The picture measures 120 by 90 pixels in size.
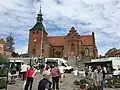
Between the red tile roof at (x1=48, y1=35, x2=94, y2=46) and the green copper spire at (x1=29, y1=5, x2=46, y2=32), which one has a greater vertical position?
the green copper spire at (x1=29, y1=5, x2=46, y2=32)

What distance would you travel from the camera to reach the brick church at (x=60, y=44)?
93.0 metres

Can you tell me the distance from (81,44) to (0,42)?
3066 cm

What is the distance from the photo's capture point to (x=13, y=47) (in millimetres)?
129000

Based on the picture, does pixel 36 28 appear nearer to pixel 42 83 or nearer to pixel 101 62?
pixel 101 62

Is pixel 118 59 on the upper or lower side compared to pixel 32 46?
lower

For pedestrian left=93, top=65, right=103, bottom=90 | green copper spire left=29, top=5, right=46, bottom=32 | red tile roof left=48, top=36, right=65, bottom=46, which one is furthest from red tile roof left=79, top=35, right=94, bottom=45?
pedestrian left=93, top=65, right=103, bottom=90

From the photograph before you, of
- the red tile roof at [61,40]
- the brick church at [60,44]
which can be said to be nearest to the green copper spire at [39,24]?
the brick church at [60,44]

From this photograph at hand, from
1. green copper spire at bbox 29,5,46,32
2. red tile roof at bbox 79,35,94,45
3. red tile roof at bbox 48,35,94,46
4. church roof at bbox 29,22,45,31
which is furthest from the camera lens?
green copper spire at bbox 29,5,46,32

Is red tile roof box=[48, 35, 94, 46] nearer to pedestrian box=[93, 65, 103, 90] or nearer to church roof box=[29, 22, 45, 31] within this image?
church roof box=[29, 22, 45, 31]

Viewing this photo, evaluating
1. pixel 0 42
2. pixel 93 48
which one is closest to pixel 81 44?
pixel 93 48

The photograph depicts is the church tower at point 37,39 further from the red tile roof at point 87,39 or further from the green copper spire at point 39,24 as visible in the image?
the red tile roof at point 87,39

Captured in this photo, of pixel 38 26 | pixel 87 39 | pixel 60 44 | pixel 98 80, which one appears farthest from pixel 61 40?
pixel 98 80

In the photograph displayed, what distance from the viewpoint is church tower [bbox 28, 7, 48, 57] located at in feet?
310

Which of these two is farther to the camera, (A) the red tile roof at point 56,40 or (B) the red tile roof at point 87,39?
(A) the red tile roof at point 56,40
